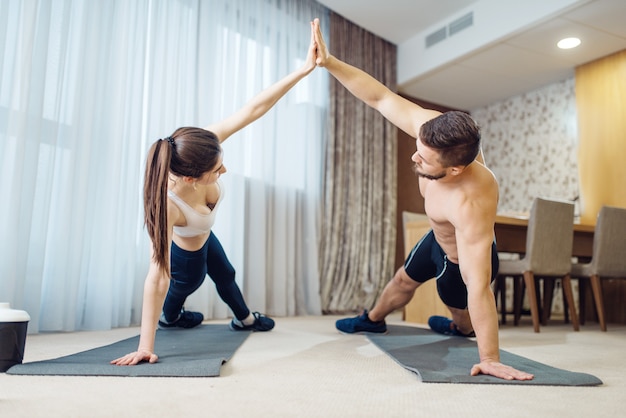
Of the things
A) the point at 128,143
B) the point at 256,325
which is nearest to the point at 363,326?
the point at 256,325

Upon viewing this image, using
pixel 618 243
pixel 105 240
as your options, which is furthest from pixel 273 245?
pixel 618 243

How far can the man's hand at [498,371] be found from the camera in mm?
1478

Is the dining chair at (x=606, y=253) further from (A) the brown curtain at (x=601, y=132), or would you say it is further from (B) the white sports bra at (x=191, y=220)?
(B) the white sports bra at (x=191, y=220)

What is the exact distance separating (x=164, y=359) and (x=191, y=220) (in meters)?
0.54

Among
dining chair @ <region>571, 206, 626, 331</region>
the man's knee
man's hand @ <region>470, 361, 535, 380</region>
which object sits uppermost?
dining chair @ <region>571, 206, 626, 331</region>

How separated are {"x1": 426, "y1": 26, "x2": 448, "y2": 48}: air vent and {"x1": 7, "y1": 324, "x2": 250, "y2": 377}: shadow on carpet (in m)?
3.46

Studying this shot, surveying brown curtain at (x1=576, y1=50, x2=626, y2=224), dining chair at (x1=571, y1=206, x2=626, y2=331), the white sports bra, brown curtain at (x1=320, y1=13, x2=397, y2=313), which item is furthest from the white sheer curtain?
brown curtain at (x1=576, y1=50, x2=626, y2=224)

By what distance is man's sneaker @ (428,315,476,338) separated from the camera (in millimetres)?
2562

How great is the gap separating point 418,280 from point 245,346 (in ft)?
2.81

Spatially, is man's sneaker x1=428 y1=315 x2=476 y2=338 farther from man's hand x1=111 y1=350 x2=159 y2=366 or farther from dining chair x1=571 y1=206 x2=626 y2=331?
man's hand x1=111 y1=350 x2=159 y2=366

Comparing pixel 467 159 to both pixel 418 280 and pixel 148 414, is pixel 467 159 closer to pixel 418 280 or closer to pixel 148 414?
pixel 418 280

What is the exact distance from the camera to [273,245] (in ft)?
13.2

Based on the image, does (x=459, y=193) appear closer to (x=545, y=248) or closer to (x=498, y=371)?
(x=498, y=371)

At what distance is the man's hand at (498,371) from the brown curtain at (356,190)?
2.85m
